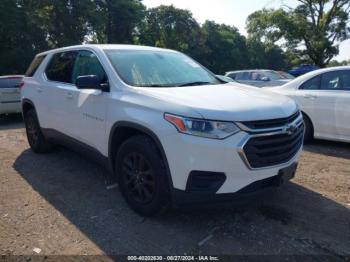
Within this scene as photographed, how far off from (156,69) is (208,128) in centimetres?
150

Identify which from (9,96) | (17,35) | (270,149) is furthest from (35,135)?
(17,35)

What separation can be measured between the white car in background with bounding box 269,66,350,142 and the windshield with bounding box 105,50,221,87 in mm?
A: 2740

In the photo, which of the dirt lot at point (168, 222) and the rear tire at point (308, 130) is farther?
the rear tire at point (308, 130)

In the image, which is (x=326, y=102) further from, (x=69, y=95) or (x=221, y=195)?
(x=69, y=95)

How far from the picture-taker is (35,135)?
6.21 m

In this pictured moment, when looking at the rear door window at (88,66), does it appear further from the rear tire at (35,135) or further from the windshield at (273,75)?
the windshield at (273,75)

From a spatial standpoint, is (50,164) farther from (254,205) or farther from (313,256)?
(313,256)

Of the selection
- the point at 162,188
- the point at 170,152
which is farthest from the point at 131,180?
the point at 170,152

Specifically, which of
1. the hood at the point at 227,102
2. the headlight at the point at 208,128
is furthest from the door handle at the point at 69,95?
the headlight at the point at 208,128

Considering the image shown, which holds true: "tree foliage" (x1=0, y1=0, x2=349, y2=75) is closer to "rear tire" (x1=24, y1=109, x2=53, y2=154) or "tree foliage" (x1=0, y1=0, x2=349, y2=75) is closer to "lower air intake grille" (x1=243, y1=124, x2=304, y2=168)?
"rear tire" (x1=24, y1=109, x2=53, y2=154)

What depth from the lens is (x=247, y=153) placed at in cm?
309

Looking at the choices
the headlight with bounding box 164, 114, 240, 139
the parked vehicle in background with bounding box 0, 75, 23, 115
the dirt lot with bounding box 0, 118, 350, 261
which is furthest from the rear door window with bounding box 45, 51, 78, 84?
the parked vehicle in background with bounding box 0, 75, 23, 115

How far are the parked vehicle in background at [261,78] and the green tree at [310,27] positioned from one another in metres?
18.4

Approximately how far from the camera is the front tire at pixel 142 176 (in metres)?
3.34
